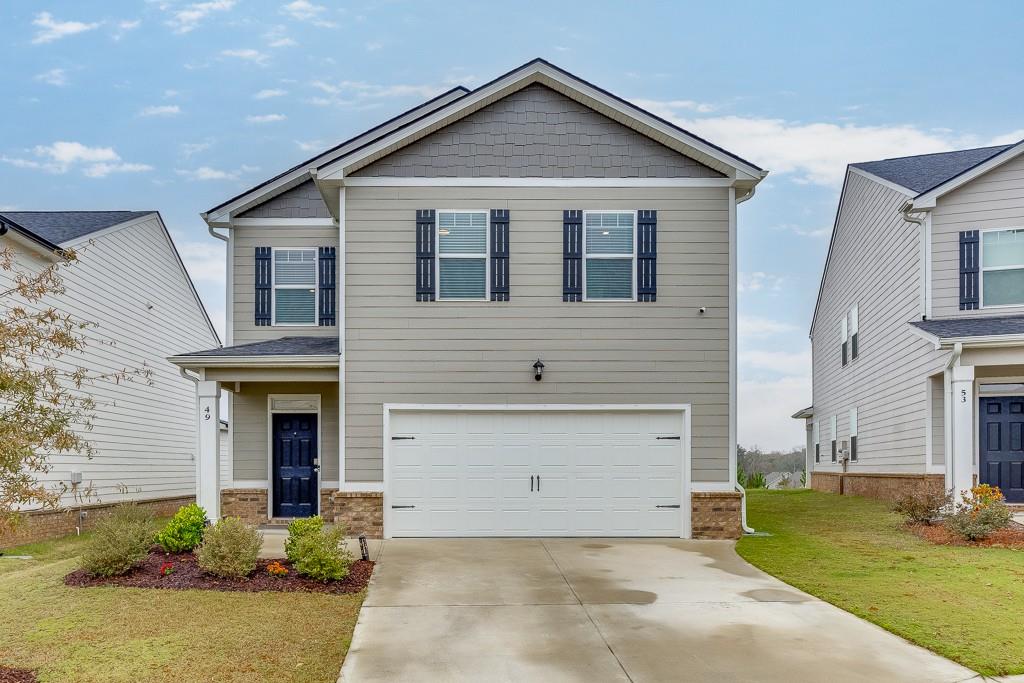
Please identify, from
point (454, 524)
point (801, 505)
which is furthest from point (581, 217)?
point (801, 505)

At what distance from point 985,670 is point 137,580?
28.8 feet

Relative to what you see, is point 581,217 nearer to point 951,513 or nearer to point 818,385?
point 951,513

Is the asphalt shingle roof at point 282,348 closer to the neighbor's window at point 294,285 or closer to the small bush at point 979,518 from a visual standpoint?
→ the neighbor's window at point 294,285

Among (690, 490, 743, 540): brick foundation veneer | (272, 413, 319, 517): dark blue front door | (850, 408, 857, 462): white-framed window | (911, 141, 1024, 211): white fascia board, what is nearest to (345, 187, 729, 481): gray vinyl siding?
(690, 490, 743, 540): brick foundation veneer

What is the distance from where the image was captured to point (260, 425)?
55.7 feet

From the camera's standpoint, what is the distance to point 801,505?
803 inches

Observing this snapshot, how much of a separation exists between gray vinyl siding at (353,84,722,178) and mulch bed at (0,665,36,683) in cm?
934

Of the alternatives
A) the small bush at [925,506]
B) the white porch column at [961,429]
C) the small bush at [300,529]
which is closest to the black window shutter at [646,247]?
the white porch column at [961,429]

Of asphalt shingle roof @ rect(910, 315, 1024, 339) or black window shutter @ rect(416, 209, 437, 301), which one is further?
asphalt shingle roof @ rect(910, 315, 1024, 339)

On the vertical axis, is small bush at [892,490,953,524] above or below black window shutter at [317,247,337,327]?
below

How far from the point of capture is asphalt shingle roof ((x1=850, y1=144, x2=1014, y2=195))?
61.4 ft

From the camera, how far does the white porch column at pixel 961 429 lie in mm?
14273

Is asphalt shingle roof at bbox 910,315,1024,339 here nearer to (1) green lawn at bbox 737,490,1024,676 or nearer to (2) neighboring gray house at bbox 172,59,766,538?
(1) green lawn at bbox 737,490,1024,676

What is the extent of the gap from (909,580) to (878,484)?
1075cm
